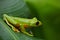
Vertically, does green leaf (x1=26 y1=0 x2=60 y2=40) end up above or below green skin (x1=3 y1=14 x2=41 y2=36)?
above

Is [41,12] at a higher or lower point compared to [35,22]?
higher

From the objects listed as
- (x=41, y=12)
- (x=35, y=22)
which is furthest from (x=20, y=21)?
(x=41, y=12)

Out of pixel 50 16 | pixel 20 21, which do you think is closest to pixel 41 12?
pixel 50 16

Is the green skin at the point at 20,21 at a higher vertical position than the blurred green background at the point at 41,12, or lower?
lower

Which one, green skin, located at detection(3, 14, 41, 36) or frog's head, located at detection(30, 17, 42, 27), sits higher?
frog's head, located at detection(30, 17, 42, 27)

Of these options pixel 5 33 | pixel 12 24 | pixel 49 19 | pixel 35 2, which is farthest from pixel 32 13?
pixel 5 33

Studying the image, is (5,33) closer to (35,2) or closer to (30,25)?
(30,25)

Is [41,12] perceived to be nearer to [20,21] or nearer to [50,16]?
[50,16]

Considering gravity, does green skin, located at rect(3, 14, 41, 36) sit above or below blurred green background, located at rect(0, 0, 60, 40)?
below

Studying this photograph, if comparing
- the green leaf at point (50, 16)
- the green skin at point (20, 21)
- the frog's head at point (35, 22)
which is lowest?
the green skin at point (20, 21)

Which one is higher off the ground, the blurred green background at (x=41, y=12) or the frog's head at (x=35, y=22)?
the blurred green background at (x=41, y=12)

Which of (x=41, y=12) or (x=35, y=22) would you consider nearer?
(x=35, y=22)

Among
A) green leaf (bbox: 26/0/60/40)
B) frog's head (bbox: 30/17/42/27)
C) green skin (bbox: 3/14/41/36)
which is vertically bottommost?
green skin (bbox: 3/14/41/36)
